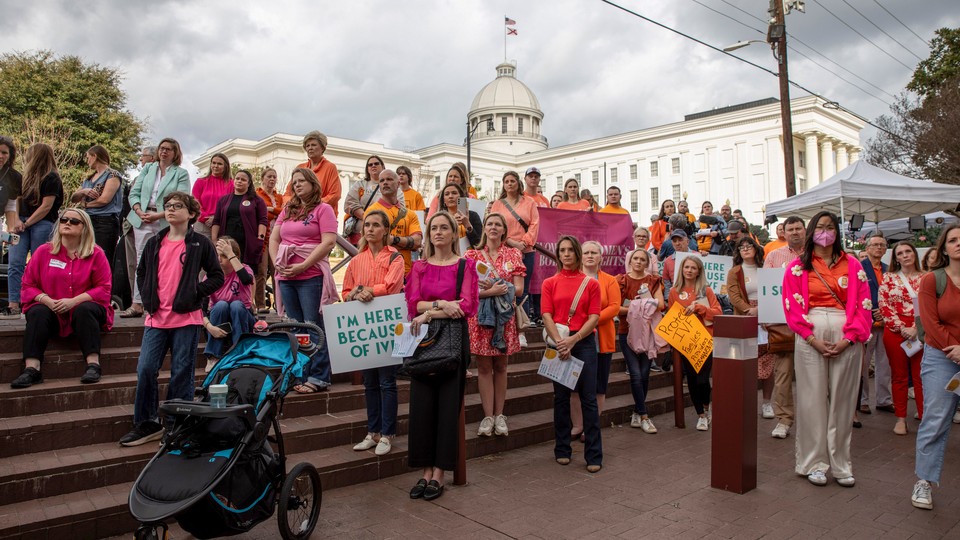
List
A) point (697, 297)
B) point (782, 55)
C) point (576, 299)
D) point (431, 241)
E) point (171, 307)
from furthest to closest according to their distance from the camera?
1. point (782, 55)
2. point (697, 297)
3. point (576, 299)
4. point (431, 241)
5. point (171, 307)

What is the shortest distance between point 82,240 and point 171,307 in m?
1.43

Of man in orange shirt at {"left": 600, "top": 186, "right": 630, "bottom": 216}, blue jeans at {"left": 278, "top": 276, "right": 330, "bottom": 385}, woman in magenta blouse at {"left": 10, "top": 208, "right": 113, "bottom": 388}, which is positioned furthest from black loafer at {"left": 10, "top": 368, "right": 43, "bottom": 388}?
man in orange shirt at {"left": 600, "top": 186, "right": 630, "bottom": 216}

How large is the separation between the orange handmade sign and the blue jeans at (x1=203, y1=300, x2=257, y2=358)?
4.69 meters

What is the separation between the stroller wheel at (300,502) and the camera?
13.2 feet

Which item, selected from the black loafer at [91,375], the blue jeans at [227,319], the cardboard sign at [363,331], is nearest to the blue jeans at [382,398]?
the cardboard sign at [363,331]

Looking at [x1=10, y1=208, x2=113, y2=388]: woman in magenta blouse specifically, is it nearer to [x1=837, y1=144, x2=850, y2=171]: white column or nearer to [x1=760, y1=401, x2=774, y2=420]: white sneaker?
[x1=760, y1=401, x2=774, y2=420]: white sneaker

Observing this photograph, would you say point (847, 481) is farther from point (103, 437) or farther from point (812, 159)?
point (812, 159)

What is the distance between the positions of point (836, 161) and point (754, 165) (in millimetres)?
11198

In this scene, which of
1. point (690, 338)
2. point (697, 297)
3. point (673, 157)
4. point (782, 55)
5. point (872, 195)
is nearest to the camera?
point (690, 338)

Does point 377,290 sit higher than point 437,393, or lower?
higher

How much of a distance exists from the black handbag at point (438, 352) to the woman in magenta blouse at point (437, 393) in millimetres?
68

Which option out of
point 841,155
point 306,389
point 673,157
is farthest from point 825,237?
point 841,155

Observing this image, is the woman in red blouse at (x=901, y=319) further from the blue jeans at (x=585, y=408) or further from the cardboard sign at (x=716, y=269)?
the blue jeans at (x=585, y=408)

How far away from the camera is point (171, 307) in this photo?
5.25 meters
